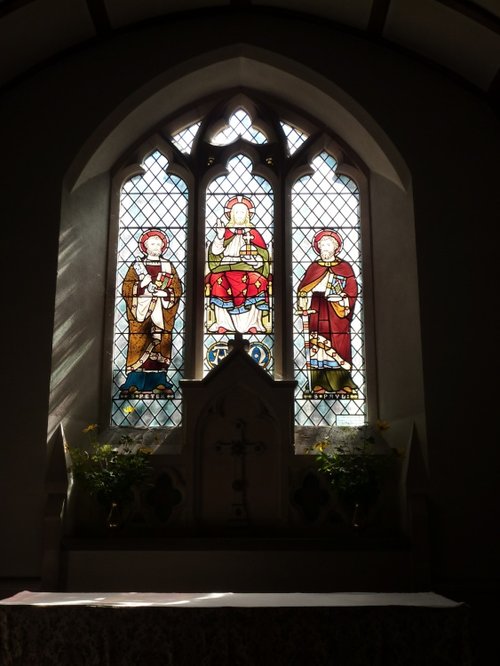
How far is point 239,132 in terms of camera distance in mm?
7000

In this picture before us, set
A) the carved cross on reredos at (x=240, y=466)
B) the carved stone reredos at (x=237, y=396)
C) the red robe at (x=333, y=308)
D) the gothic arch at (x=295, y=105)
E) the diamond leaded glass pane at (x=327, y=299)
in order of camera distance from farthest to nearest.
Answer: the red robe at (x=333, y=308), the diamond leaded glass pane at (x=327, y=299), the carved stone reredos at (x=237, y=396), the gothic arch at (x=295, y=105), the carved cross on reredos at (x=240, y=466)

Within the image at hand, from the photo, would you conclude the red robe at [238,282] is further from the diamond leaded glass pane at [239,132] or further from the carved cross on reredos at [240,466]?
the carved cross on reredos at [240,466]

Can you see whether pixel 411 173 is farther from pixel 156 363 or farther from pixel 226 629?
pixel 226 629

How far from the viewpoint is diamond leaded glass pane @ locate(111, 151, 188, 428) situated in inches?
245

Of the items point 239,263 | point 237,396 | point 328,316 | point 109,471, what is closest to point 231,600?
point 109,471

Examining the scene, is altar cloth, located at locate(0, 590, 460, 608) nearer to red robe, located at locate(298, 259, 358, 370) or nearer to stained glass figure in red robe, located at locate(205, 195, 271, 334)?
red robe, located at locate(298, 259, 358, 370)

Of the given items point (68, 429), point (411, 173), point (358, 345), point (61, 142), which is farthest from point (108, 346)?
point (411, 173)

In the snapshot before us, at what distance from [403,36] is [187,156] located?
2.17 m

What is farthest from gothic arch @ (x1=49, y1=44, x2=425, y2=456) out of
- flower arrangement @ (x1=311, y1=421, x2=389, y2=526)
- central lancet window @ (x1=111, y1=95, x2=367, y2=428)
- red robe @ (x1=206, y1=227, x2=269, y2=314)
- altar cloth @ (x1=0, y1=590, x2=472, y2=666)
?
altar cloth @ (x1=0, y1=590, x2=472, y2=666)

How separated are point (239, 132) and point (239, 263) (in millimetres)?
1353

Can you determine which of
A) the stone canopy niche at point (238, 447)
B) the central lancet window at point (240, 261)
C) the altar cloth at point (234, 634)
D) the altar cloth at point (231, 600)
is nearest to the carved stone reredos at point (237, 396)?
the stone canopy niche at point (238, 447)

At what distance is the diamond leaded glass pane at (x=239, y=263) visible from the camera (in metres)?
6.37

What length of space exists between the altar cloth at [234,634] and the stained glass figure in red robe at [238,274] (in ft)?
10.7

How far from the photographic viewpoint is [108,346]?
638cm
